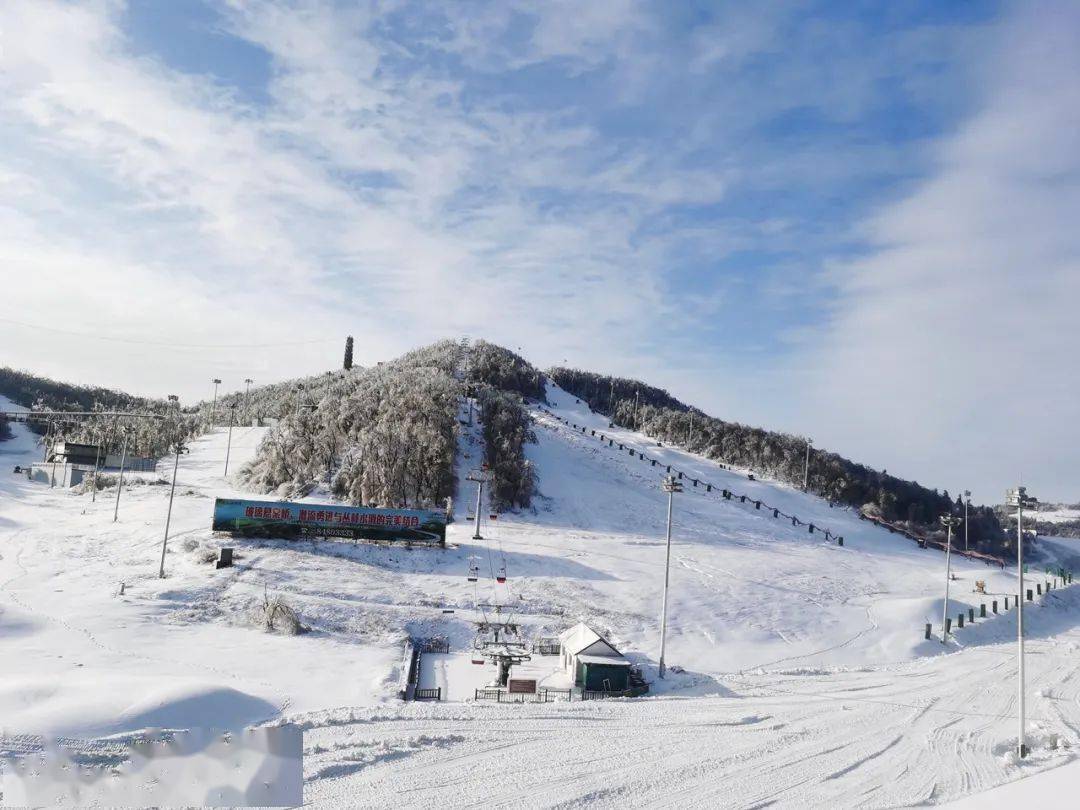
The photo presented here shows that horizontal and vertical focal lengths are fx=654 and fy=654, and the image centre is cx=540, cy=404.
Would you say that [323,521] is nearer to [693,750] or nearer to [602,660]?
[602,660]

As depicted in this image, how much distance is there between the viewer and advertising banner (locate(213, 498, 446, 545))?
1652 inches

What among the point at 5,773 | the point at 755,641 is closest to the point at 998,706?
the point at 755,641

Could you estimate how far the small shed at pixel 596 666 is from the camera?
1025 inches

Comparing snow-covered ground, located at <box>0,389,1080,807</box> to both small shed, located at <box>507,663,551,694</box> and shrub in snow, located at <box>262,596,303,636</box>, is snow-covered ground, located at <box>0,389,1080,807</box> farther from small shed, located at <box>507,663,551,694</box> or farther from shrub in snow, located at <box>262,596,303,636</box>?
small shed, located at <box>507,663,551,694</box>

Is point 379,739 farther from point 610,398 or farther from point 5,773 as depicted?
point 610,398

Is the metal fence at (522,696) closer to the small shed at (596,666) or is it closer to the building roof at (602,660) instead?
the small shed at (596,666)

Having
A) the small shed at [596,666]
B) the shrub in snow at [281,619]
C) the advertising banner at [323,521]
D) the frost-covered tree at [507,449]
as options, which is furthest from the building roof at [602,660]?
the frost-covered tree at [507,449]

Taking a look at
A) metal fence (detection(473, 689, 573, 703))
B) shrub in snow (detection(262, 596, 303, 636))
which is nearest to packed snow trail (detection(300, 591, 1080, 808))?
metal fence (detection(473, 689, 573, 703))

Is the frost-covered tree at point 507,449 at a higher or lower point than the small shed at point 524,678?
higher

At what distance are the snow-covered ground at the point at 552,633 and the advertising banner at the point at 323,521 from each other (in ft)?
3.49

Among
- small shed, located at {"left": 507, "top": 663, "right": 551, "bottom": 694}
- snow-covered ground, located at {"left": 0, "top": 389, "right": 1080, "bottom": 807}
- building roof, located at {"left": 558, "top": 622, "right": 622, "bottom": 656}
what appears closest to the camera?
snow-covered ground, located at {"left": 0, "top": 389, "right": 1080, "bottom": 807}

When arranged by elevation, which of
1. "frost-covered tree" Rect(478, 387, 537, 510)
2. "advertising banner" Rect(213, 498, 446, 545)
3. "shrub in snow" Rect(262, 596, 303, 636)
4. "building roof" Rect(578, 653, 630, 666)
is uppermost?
"frost-covered tree" Rect(478, 387, 537, 510)

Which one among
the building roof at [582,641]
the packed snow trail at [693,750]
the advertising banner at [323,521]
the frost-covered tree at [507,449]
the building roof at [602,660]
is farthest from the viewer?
the frost-covered tree at [507,449]

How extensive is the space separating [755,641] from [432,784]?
76.3 ft
